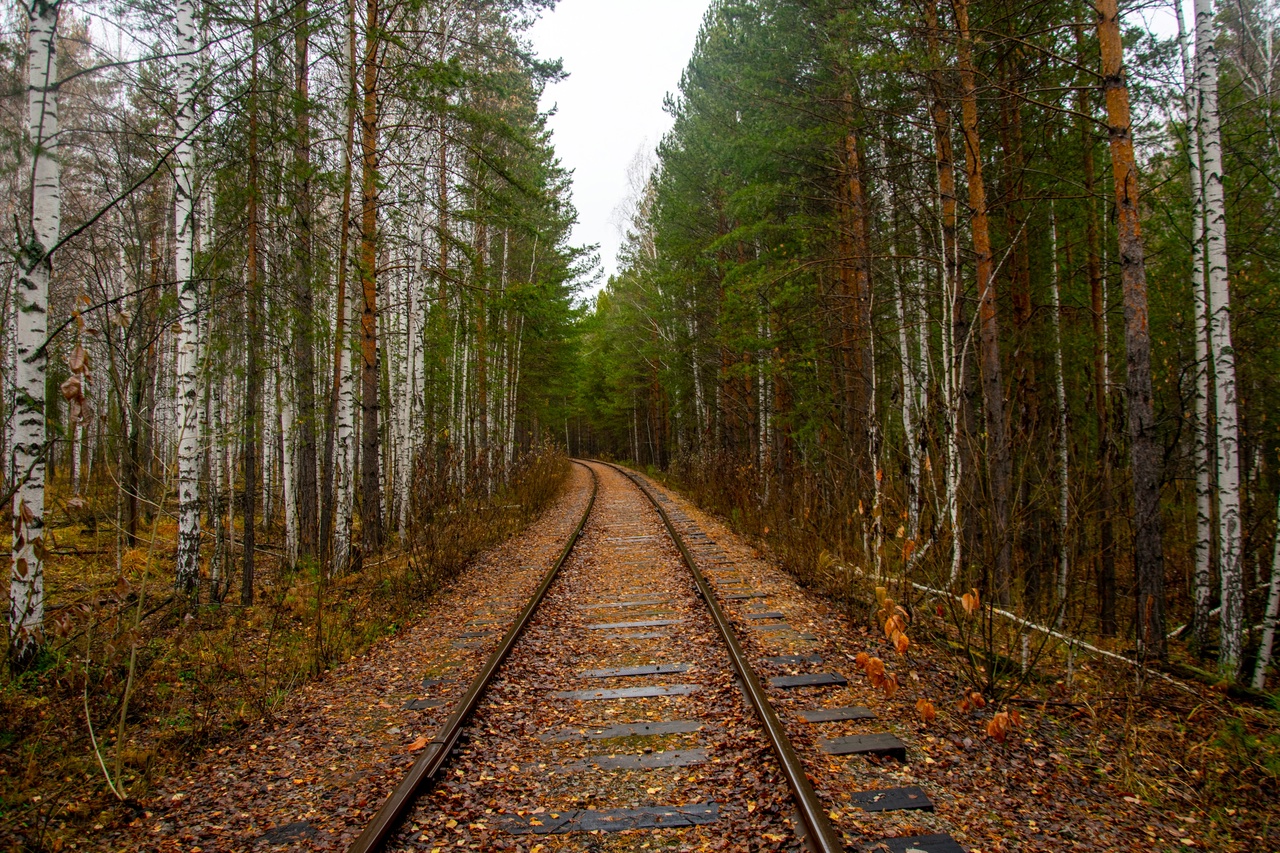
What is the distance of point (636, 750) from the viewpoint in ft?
12.6

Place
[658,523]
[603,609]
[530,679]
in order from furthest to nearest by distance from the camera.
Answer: [658,523], [603,609], [530,679]

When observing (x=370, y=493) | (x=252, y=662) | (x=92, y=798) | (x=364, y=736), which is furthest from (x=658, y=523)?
(x=92, y=798)

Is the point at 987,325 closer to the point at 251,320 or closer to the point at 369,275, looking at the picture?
the point at 369,275

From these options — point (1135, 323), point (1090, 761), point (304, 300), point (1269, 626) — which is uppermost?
point (304, 300)

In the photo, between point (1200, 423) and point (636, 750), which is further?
Answer: point (1200, 423)

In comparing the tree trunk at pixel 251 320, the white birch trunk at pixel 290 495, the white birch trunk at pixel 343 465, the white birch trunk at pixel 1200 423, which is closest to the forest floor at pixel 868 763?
the white birch trunk at pixel 1200 423

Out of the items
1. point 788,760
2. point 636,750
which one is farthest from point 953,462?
point 636,750

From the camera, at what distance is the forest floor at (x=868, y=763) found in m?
3.08

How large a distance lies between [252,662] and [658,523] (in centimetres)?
861

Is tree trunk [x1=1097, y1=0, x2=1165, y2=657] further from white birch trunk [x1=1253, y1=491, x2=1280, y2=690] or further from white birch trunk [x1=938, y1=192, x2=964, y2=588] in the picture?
white birch trunk [x1=938, y1=192, x2=964, y2=588]

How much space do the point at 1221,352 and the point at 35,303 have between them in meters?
10.1

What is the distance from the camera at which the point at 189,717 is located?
459cm

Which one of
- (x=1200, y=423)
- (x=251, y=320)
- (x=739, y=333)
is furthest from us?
(x=739, y=333)

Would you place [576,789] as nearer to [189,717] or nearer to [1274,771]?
[189,717]
